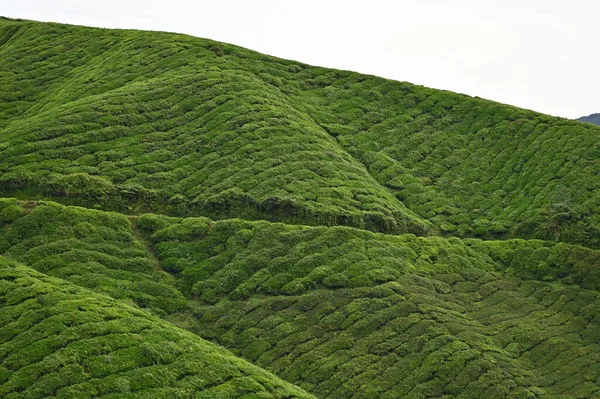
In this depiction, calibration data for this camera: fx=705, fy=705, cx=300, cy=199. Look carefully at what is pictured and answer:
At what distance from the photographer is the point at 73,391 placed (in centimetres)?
3241

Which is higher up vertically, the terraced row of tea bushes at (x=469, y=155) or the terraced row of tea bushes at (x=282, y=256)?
the terraced row of tea bushes at (x=469, y=155)

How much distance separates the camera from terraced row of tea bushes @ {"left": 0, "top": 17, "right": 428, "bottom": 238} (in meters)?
57.3

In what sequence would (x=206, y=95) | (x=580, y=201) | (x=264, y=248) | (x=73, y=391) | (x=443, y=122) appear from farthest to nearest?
(x=443, y=122) → (x=206, y=95) → (x=580, y=201) → (x=264, y=248) → (x=73, y=391)

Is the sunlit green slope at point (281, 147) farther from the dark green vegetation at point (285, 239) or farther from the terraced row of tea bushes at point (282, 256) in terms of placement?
the terraced row of tea bushes at point (282, 256)

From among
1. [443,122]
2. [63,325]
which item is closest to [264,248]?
[63,325]

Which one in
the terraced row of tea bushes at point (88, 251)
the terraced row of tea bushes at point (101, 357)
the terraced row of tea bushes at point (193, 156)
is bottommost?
the terraced row of tea bushes at point (101, 357)

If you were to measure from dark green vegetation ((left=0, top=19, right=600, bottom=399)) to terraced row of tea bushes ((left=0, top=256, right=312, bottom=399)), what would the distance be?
117 mm

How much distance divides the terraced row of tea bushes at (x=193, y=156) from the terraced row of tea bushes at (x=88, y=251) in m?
5.58

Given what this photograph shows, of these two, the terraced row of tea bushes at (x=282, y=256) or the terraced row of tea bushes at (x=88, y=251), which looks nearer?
the terraced row of tea bushes at (x=88, y=251)

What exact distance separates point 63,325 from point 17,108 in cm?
5260

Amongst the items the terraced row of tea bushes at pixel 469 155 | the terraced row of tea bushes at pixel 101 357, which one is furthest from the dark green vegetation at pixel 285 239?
the terraced row of tea bushes at pixel 469 155

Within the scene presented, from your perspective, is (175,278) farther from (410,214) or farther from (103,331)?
(410,214)

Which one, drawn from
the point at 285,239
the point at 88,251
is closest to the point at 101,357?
the point at 88,251

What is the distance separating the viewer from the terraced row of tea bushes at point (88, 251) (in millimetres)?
45844
